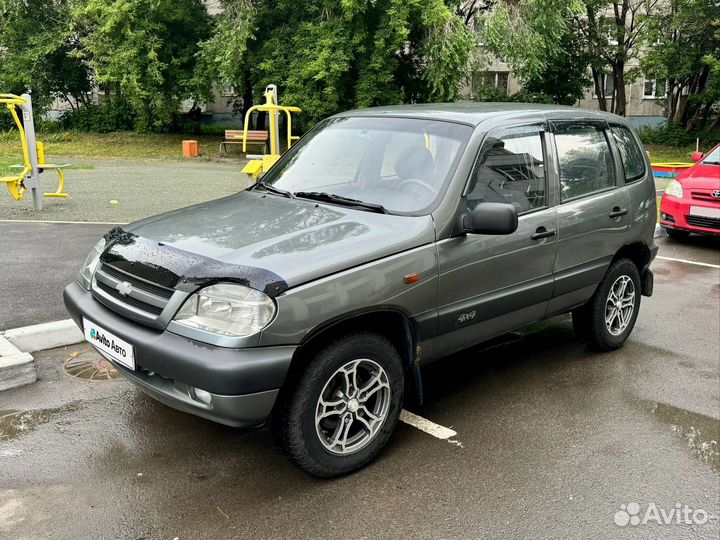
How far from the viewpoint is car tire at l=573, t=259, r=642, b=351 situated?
5059 mm

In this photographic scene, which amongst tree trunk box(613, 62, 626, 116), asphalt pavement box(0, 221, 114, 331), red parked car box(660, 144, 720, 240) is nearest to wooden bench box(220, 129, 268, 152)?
asphalt pavement box(0, 221, 114, 331)

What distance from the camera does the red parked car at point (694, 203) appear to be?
941 centimetres

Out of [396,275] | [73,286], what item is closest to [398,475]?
[396,275]

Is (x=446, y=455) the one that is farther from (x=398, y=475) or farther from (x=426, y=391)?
(x=426, y=391)

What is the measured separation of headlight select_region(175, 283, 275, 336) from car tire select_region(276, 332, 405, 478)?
14.5 inches

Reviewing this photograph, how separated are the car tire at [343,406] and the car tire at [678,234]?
321 inches

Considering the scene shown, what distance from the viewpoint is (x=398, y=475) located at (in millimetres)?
3471

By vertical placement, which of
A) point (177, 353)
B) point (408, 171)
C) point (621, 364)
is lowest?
point (621, 364)

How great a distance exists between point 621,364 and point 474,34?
19.5 m

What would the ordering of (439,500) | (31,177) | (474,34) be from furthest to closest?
(474,34), (31,177), (439,500)

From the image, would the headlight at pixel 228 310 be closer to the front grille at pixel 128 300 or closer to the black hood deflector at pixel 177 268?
the black hood deflector at pixel 177 268

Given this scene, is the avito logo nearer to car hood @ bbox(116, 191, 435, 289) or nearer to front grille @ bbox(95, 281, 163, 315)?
front grille @ bbox(95, 281, 163, 315)

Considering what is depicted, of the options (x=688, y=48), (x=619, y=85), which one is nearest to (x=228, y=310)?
(x=688, y=48)

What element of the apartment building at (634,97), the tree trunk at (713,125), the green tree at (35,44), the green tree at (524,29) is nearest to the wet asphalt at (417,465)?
the green tree at (524,29)
